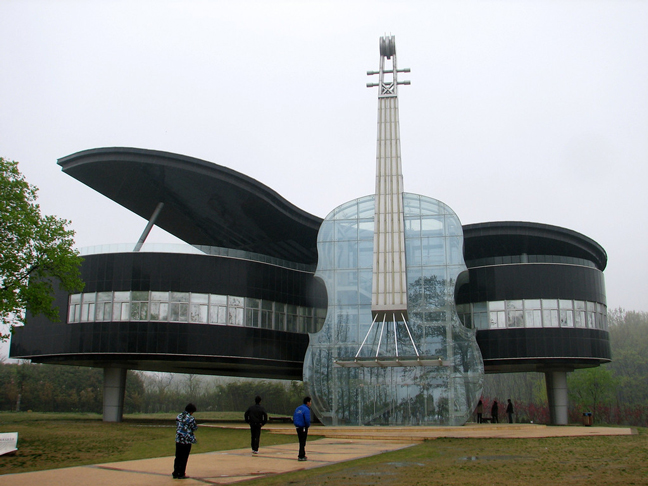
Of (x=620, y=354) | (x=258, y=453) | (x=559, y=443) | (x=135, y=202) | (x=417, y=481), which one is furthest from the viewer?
(x=620, y=354)

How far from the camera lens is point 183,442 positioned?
12.4m

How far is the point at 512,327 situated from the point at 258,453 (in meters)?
23.8

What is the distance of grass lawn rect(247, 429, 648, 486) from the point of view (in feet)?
37.9

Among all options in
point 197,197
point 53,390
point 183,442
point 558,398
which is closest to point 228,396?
point 53,390

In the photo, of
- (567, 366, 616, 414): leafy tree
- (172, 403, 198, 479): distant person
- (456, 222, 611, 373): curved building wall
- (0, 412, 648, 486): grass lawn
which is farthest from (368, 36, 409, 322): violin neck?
(567, 366, 616, 414): leafy tree

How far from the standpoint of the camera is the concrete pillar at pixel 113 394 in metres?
37.5

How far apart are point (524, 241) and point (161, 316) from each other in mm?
24516

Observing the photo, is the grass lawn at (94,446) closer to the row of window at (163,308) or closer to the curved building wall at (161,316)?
the curved building wall at (161,316)

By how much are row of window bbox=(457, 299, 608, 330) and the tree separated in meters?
23.6

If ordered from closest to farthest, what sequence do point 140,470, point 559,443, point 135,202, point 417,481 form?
point 417,481 < point 140,470 < point 559,443 < point 135,202

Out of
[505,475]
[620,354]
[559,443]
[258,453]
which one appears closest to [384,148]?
[559,443]

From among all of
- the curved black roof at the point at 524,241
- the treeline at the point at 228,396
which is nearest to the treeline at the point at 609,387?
the curved black roof at the point at 524,241

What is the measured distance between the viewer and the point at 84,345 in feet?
112

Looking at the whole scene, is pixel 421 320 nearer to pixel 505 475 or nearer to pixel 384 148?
pixel 384 148
